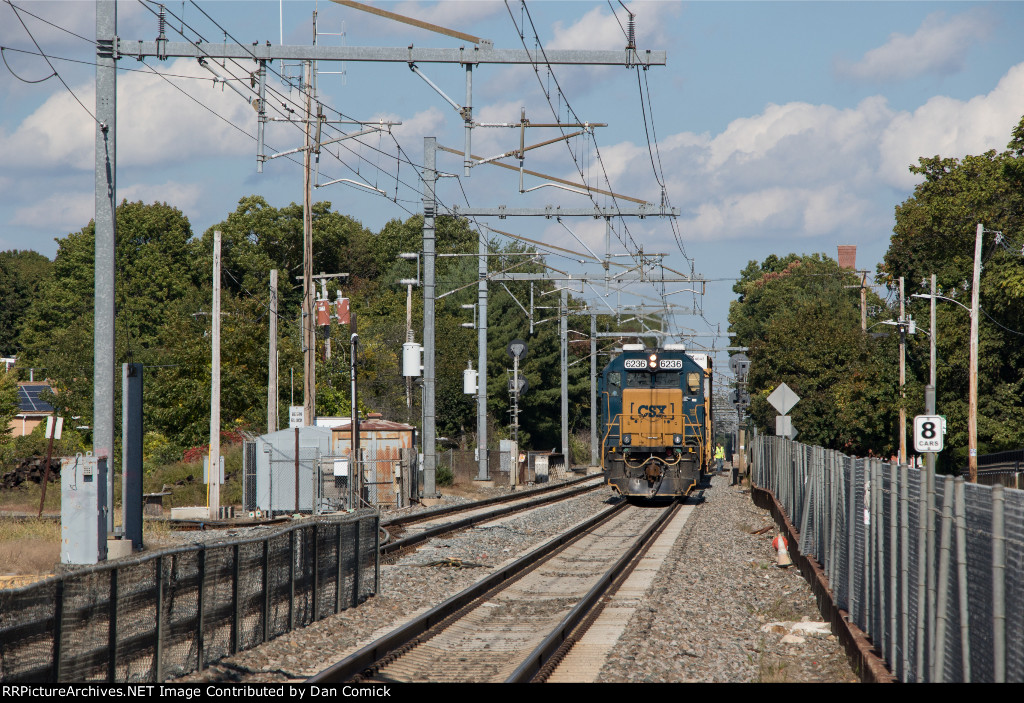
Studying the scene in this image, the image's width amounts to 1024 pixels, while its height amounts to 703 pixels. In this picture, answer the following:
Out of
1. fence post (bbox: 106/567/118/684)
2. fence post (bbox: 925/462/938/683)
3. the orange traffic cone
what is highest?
fence post (bbox: 925/462/938/683)

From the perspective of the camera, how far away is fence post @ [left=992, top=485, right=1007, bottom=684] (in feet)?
20.1

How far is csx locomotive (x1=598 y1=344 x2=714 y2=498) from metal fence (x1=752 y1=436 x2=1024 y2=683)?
16.6m

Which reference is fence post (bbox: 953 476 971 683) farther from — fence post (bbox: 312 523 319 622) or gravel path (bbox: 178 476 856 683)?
fence post (bbox: 312 523 319 622)

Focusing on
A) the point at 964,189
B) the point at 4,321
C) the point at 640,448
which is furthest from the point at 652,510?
the point at 4,321

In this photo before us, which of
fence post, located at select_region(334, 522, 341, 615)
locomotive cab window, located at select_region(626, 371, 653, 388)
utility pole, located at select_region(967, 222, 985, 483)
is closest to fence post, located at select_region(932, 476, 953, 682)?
fence post, located at select_region(334, 522, 341, 615)

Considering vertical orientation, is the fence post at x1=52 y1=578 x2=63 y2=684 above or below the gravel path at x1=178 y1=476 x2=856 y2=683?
above

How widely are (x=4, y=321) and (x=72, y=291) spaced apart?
82.5 feet

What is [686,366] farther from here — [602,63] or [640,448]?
[602,63]

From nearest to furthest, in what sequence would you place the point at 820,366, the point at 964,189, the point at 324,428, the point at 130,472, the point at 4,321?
the point at 130,472
the point at 324,428
the point at 820,366
the point at 964,189
the point at 4,321

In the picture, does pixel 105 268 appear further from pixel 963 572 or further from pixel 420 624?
pixel 963 572

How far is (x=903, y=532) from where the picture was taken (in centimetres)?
927

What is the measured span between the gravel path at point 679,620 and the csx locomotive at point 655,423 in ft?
24.3

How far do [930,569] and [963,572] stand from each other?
104 centimetres

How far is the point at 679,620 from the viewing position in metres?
13.2
